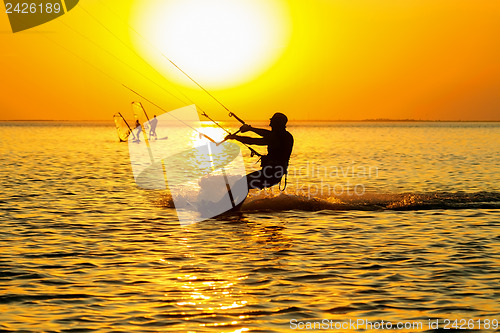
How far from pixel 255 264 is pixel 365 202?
1059 centimetres

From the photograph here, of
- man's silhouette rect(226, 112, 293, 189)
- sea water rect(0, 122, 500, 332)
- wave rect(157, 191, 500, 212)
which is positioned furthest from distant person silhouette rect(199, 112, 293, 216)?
wave rect(157, 191, 500, 212)

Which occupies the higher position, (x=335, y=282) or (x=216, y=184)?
(x=216, y=184)

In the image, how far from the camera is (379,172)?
37.7 metres

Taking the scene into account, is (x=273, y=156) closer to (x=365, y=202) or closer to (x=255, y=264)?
(x=365, y=202)

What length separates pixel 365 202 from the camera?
2227 centimetres

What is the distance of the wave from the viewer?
2091 centimetres

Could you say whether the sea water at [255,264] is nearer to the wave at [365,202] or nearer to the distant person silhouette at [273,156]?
the wave at [365,202]

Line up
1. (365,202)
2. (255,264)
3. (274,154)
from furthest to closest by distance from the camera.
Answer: (365,202)
(274,154)
(255,264)

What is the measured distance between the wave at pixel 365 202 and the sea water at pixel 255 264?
2.5 inches

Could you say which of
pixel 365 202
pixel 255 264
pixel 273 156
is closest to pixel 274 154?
pixel 273 156

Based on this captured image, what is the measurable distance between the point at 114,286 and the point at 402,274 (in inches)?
194

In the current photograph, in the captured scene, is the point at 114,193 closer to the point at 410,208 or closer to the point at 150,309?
the point at 410,208

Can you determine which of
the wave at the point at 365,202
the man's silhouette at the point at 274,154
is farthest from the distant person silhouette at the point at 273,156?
the wave at the point at 365,202

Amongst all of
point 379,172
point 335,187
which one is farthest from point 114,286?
point 379,172
